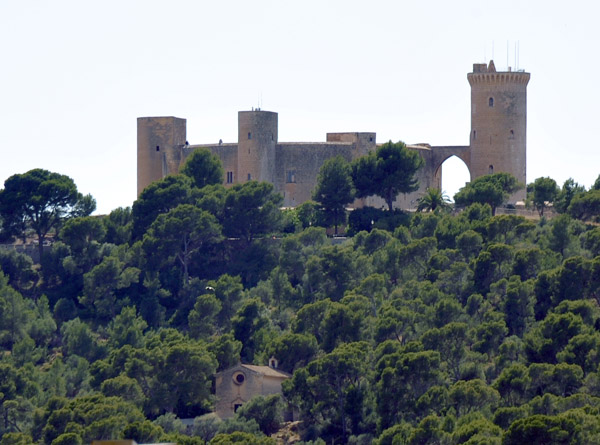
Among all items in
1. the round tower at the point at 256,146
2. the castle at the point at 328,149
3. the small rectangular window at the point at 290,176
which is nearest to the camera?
the round tower at the point at 256,146

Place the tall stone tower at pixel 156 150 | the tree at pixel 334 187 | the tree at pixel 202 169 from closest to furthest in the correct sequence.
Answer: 1. the tree at pixel 334 187
2. the tree at pixel 202 169
3. the tall stone tower at pixel 156 150

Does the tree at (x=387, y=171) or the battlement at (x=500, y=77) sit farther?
the battlement at (x=500, y=77)

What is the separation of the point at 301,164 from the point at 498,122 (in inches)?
252

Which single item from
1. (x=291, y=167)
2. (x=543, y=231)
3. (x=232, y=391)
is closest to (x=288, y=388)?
(x=232, y=391)

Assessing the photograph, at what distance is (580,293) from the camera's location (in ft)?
172

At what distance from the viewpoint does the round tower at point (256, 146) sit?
64.9m

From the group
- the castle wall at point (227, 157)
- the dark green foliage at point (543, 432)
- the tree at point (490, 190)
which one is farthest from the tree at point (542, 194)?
the dark green foliage at point (543, 432)

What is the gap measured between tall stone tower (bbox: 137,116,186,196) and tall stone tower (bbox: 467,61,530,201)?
9700 mm

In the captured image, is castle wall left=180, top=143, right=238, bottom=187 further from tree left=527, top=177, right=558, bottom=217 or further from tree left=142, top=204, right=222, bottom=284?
tree left=527, top=177, right=558, bottom=217

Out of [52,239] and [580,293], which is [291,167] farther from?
[580,293]

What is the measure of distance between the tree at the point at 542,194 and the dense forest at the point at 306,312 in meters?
0.07

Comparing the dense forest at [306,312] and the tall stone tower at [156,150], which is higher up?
the tall stone tower at [156,150]

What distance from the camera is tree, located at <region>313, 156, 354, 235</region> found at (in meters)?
63.0

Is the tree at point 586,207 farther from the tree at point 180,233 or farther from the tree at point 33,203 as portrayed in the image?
the tree at point 33,203
